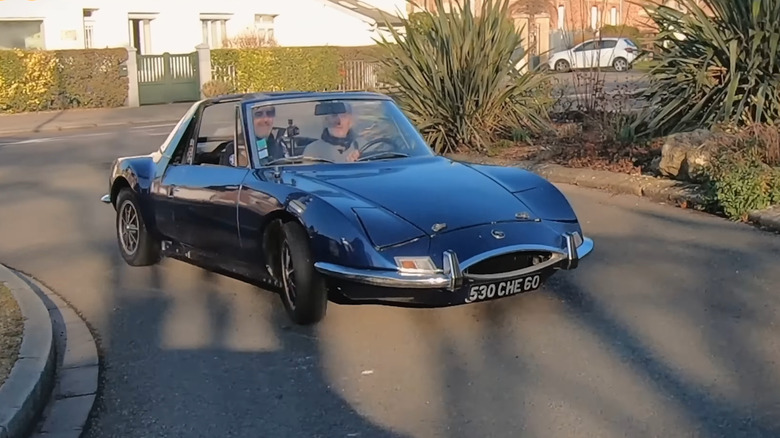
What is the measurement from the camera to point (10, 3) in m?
30.6

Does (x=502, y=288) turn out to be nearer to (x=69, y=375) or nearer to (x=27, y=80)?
(x=69, y=375)

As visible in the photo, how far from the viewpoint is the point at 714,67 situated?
510 inches

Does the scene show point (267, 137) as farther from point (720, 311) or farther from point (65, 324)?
point (720, 311)

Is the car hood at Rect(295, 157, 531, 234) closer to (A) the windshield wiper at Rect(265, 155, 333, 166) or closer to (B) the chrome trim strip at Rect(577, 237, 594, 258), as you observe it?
(A) the windshield wiper at Rect(265, 155, 333, 166)

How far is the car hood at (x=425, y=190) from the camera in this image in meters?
A: 6.13

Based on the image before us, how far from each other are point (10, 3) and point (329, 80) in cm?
1000

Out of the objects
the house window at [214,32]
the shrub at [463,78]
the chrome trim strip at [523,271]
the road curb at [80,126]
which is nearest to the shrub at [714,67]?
the shrub at [463,78]

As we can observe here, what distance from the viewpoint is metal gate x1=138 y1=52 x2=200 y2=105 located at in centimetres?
3086

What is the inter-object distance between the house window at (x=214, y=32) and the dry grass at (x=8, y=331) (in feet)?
101

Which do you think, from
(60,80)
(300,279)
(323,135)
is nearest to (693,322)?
(300,279)

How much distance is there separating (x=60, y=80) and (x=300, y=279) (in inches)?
939

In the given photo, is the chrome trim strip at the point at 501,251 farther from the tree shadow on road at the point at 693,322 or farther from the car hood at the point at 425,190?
the tree shadow on road at the point at 693,322

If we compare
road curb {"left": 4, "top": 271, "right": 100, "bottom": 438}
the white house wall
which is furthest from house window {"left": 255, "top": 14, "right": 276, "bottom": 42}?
road curb {"left": 4, "top": 271, "right": 100, "bottom": 438}

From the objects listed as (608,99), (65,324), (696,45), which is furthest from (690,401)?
(608,99)
